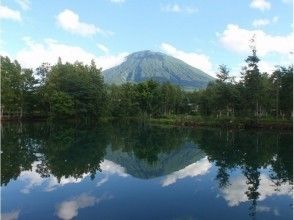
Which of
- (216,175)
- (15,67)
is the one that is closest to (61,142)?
(216,175)

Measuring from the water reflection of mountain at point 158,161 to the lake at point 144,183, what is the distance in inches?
2.1

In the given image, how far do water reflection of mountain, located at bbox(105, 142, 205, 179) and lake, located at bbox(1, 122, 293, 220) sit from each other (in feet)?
0.18

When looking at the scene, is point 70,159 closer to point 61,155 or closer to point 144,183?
point 61,155

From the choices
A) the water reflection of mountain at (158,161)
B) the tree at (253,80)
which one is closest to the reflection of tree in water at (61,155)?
the water reflection of mountain at (158,161)

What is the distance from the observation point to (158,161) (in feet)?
79.0

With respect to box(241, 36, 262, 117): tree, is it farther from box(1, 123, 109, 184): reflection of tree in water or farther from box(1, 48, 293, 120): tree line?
box(1, 123, 109, 184): reflection of tree in water

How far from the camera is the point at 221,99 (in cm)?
6250

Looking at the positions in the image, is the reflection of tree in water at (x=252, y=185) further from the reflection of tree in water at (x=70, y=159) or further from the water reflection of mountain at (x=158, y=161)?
the reflection of tree in water at (x=70, y=159)

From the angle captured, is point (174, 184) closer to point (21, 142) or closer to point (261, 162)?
point (261, 162)

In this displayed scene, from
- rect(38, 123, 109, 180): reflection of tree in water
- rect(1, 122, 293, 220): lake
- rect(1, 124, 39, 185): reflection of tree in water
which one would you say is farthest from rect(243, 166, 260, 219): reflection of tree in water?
rect(1, 124, 39, 185): reflection of tree in water

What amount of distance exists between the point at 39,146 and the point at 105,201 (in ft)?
56.6

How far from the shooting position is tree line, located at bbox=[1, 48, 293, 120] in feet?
185

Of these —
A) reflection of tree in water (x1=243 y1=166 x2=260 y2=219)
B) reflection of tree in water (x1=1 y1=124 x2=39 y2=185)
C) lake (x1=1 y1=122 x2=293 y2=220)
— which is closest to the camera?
lake (x1=1 y1=122 x2=293 y2=220)

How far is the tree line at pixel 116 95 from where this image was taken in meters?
56.3
